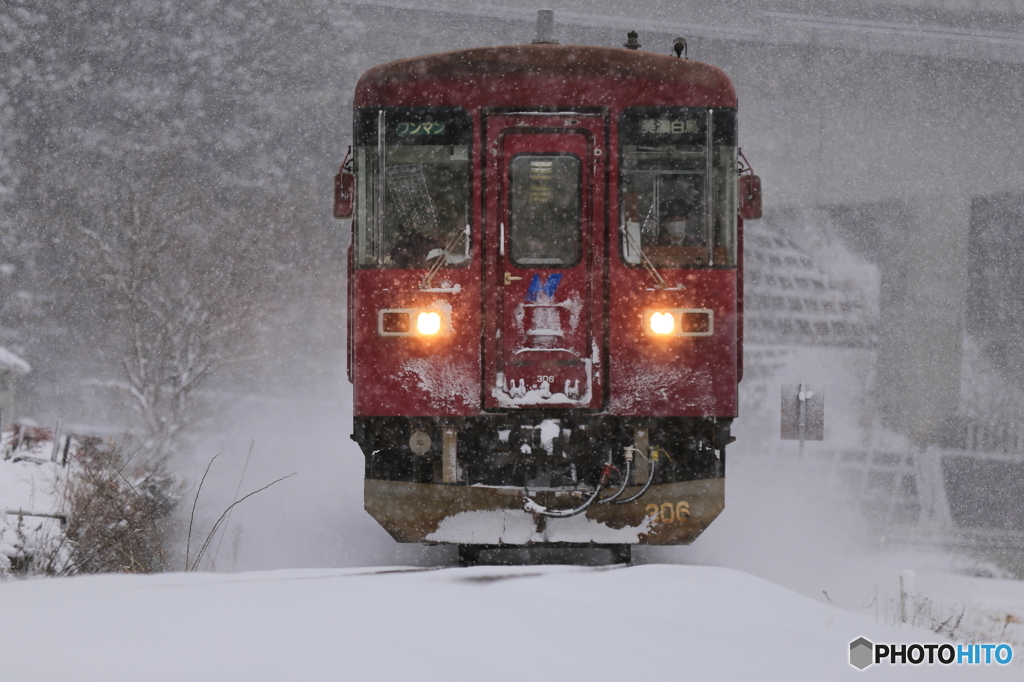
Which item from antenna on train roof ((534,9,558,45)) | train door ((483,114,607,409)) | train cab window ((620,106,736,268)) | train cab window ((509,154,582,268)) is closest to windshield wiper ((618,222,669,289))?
train cab window ((620,106,736,268))

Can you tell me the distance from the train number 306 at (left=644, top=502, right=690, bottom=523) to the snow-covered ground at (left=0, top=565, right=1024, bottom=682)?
1150 mm

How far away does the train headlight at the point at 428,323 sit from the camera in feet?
21.6

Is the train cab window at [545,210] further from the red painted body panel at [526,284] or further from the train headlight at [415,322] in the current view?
the train headlight at [415,322]

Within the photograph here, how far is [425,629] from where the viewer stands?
13.7 ft

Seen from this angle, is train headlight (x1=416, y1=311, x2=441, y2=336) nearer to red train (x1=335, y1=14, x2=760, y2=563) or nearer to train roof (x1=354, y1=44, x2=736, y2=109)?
red train (x1=335, y1=14, x2=760, y2=563)

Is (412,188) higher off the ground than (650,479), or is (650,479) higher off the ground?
(412,188)

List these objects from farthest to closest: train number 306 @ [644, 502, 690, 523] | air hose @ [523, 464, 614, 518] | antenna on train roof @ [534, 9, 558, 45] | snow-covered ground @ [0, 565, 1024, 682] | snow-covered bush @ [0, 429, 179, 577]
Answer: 1. antenna on train roof @ [534, 9, 558, 45]
2. train number 306 @ [644, 502, 690, 523]
3. air hose @ [523, 464, 614, 518]
4. snow-covered bush @ [0, 429, 179, 577]
5. snow-covered ground @ [0, 565, 1024, 682]

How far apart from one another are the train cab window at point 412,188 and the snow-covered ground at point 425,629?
202 cm

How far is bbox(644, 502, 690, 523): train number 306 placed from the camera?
674cm

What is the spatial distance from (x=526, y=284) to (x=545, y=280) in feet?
0.39

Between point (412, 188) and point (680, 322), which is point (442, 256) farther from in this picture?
point (680, 322)

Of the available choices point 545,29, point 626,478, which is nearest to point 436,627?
point 626,478

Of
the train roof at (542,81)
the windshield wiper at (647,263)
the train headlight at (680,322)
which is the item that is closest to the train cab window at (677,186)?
the windshield wiper at (647,263)

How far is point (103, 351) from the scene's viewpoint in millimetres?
23703
